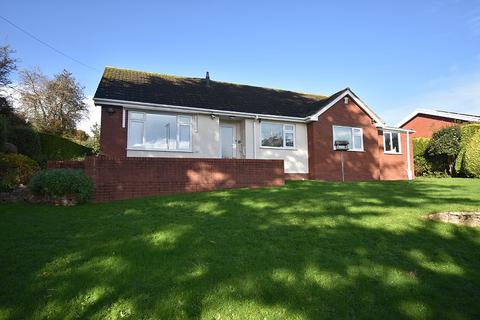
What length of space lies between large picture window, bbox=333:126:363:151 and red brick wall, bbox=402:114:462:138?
14618 mm

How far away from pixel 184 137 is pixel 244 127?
3166 mm

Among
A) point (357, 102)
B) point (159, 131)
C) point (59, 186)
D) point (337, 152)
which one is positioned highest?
point (357, 102)

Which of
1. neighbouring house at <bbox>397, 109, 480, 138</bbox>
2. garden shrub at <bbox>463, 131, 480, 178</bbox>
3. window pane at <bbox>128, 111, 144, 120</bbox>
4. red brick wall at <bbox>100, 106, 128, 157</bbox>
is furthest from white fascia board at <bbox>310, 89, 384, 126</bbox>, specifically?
neighbouring house at <bbox>397, 109, 480, 138</bbox>

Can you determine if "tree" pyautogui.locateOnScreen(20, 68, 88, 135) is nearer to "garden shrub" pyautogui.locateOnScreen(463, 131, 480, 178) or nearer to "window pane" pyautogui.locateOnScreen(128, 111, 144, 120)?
"window pane" pyautogui.locateOnScreen(128, 111, 144, 120)

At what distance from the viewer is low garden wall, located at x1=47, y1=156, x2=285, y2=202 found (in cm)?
1037

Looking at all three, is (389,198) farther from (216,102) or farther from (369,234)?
(216,102)

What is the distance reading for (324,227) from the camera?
664 cm

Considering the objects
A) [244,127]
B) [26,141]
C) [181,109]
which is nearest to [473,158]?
[244,127]

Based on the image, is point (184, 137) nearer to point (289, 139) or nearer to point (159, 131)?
point (159, 131)

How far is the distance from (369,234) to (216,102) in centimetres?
1261

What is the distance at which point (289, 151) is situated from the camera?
1812 centimetres

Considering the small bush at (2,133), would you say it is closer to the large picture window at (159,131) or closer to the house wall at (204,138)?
the large picture window at (159,131)

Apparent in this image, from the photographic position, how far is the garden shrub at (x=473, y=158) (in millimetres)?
18891

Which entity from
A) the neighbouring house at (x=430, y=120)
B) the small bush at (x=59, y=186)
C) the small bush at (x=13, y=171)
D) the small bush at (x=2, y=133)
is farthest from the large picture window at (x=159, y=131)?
the neighbouring house at (x=430, y=120)
